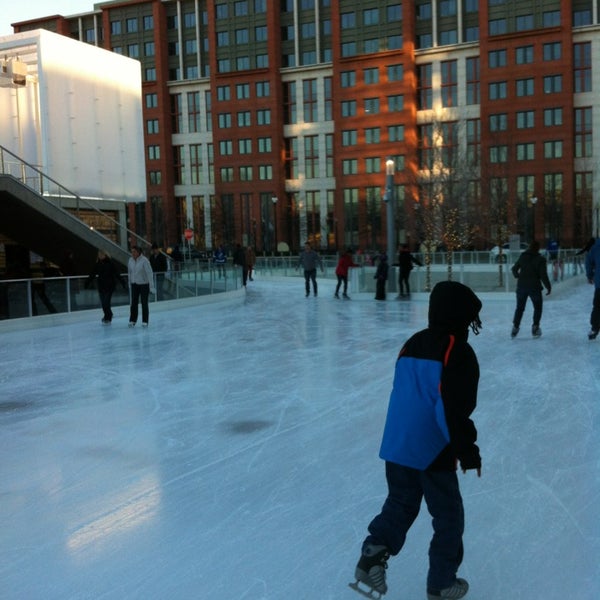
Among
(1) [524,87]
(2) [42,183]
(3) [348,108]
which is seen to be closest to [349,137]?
(3) [348,108]

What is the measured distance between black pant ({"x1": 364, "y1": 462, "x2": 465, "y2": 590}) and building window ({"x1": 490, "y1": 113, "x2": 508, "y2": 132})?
213 ft

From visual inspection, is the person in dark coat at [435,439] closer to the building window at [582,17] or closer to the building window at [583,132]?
the building window at [583,132]

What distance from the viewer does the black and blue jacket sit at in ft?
8.95

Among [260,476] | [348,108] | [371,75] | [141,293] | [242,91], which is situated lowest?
[260,476]

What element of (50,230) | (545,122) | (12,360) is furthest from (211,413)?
(545,122)

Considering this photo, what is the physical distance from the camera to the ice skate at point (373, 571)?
2.95m

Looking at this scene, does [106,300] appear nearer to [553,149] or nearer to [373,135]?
[553,149]

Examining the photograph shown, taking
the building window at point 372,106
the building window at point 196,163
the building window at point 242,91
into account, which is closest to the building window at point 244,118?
the building window at point 242,91

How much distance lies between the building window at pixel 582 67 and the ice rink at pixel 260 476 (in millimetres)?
59555

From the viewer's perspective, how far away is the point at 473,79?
217ft

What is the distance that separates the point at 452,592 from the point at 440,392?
0.88 m

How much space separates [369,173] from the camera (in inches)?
2763

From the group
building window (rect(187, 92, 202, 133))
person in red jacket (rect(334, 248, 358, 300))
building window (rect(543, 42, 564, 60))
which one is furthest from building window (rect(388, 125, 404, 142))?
person in red jacket (rect(334, 248, 358, 300))

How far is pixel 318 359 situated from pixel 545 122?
5943 cm
